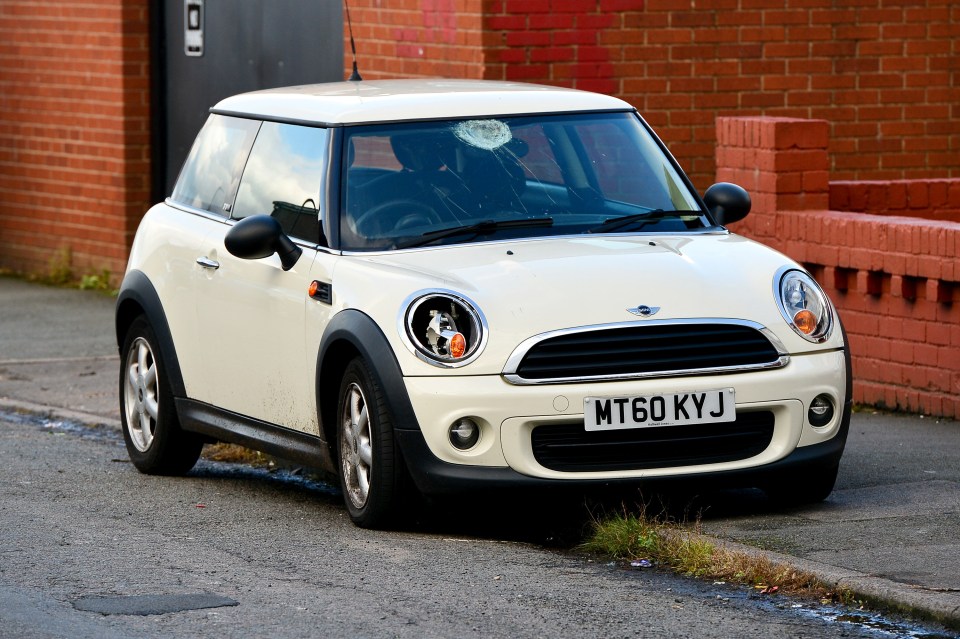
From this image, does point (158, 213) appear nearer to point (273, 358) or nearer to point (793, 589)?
point (273, 358)

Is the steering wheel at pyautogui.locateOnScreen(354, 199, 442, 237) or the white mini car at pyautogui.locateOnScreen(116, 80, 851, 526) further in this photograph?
the steering wheel at pyautogui.locateOnScreen(354, 199, 442, 237)

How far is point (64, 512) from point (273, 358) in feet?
3.48

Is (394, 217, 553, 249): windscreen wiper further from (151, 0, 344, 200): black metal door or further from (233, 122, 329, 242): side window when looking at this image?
(151, 0, 344, 200): black metal door

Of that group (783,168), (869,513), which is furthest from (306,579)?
(783,168)

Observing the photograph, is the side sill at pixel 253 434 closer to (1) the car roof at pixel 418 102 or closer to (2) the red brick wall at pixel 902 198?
(1) the car roof at pixel 418 102

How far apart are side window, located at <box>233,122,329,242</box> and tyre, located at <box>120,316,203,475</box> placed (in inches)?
Result: 36.7

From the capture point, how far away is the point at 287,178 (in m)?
8.40

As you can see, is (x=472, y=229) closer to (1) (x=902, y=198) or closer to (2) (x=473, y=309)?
(2) (x=473, y=309)

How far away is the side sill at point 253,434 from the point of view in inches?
311

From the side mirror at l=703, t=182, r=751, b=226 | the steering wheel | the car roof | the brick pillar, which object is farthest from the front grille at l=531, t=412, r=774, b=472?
the brick pillar

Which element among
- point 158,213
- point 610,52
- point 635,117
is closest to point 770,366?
point 635,117

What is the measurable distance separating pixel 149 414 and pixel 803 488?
3.17 m

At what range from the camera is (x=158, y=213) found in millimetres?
9414

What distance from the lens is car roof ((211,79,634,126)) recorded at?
8.22m
